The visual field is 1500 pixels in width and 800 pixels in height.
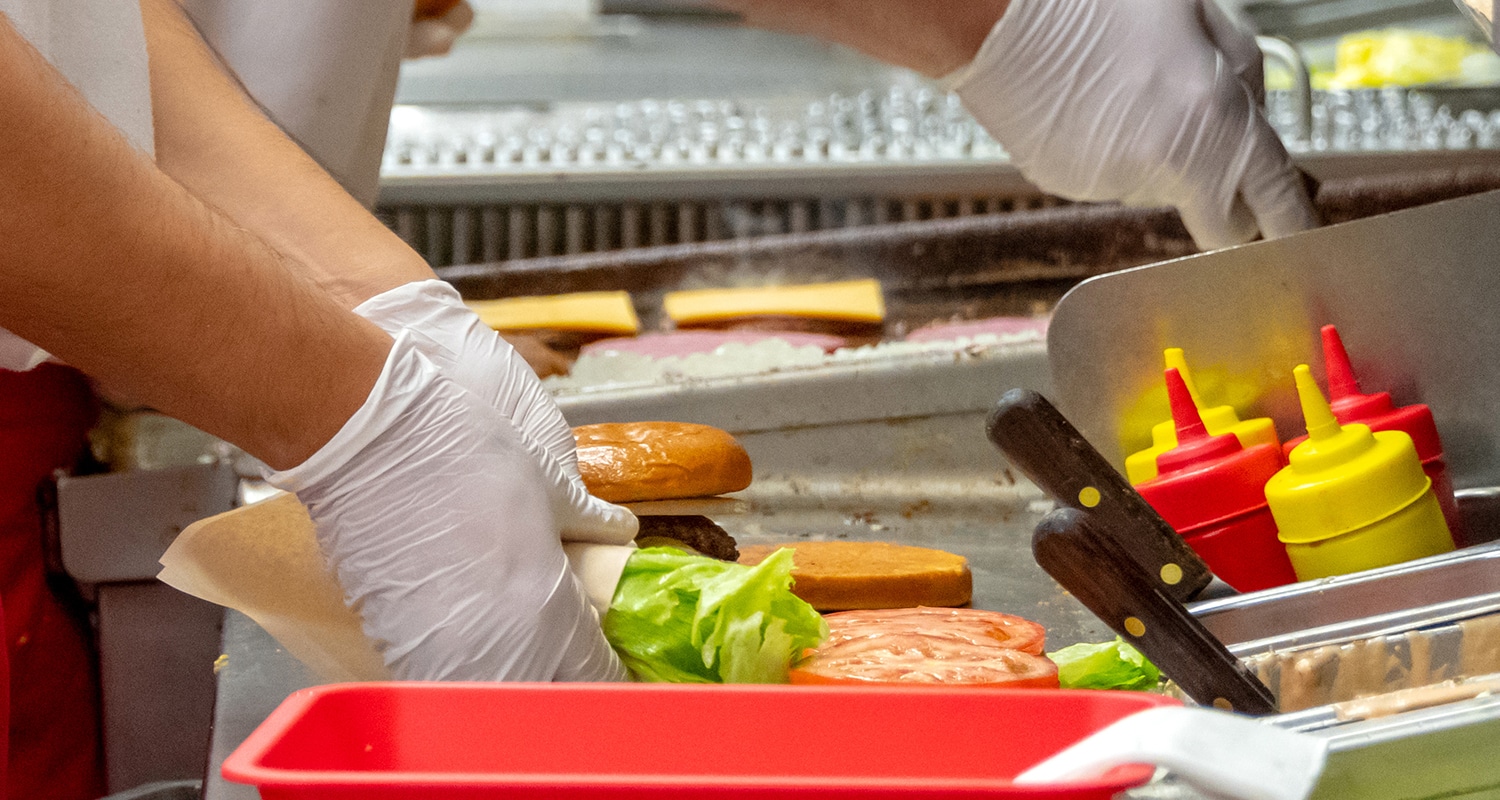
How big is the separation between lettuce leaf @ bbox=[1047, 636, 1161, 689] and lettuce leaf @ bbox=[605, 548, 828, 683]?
0.76 feet

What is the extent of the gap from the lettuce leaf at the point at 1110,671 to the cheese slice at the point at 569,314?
75.7 inches

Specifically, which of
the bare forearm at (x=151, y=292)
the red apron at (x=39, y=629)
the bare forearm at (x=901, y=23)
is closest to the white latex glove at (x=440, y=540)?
the bare forearm at (x=151, y=292)

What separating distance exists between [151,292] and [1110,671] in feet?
2.87

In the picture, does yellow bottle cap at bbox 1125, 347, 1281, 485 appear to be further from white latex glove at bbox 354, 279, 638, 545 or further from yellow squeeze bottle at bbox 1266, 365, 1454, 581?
white latex glove at bbox 354, 279, 638, 545

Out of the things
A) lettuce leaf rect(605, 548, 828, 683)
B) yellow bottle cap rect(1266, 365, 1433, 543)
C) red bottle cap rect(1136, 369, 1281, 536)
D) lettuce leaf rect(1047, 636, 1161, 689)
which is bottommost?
lettuce leaf rect(1047, 636, 1161, 689)

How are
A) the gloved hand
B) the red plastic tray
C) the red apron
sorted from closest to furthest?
1. the red plastic tray
2. the gloved hand
3. the red apron

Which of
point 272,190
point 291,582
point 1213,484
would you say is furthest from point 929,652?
point 272,190

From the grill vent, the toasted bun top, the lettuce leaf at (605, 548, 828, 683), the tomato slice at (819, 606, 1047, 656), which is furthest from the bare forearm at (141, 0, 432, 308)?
the grill vent

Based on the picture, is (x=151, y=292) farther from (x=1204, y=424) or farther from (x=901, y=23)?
(x=901, y=23)

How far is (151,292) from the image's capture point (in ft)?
2.89

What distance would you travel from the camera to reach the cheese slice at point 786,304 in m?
2.90

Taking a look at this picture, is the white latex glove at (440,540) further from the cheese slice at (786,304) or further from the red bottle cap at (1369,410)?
the cheese slice at (786,304)

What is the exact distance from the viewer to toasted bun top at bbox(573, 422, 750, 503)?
1.46 metres

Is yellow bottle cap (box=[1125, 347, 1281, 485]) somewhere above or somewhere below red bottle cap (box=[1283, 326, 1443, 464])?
below
